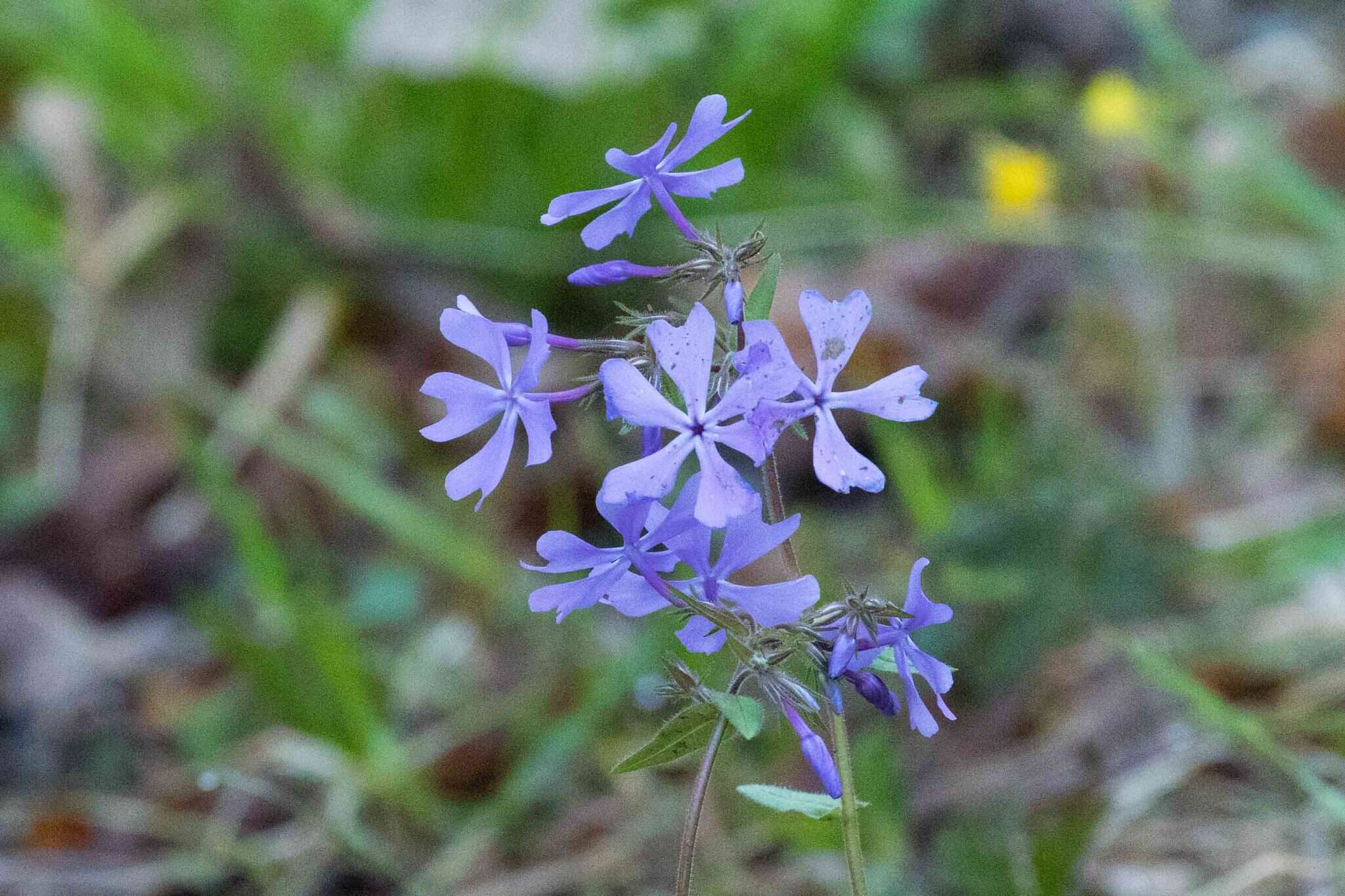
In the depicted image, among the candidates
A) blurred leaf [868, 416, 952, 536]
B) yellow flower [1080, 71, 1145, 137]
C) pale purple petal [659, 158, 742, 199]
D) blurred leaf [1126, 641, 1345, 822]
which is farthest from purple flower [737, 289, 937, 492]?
yellow flower [1080, 71, 1145, 137]

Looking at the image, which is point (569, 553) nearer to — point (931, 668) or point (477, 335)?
point (477, 335)

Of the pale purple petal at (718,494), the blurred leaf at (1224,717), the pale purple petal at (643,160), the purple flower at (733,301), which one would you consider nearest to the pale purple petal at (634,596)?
the pale purple petal at (718,494)

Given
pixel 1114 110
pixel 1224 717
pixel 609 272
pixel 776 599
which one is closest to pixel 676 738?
pixel 776 599

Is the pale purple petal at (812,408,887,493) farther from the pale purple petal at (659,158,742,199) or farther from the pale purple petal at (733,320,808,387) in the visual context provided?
the pale purple petal at (659,158,742,199)

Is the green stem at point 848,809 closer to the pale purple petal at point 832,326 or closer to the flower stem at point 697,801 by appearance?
the flower stem at point 697,801

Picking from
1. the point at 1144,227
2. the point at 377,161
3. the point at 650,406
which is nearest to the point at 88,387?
the point at 377,161
